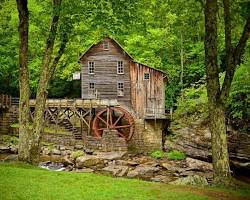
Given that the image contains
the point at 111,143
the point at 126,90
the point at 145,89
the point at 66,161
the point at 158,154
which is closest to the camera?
the point at 66,161

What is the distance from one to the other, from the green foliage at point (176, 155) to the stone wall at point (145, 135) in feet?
11.6

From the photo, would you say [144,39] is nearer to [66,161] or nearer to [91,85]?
[91,85]

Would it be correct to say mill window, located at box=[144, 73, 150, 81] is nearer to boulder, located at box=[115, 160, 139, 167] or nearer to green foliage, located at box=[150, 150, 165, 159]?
green foliage, located at box=[150, 150, 165, 159]

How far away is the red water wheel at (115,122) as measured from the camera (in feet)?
109

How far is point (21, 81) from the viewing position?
1316 cm

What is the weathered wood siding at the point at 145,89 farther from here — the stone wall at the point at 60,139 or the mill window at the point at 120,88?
the stone wall at the point at 60,139

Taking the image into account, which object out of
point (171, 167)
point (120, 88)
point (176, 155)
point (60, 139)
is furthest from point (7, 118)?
point (171, 167)

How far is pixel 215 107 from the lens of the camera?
11.5m

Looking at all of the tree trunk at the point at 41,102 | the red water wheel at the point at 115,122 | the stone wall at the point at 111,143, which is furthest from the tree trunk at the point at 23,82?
the red water wheel at the point at 115,122

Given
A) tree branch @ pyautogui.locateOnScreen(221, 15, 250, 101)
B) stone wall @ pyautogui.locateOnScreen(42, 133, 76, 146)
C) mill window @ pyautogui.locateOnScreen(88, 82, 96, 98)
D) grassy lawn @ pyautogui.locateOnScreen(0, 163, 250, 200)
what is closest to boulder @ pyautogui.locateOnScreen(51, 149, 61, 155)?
stone wall @ pyautogui.locateOnScreen(42, 133, 76, 146)

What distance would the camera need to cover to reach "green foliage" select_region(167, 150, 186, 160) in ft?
91.0

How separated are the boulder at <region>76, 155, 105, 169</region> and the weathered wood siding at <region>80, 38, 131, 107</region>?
9734mm

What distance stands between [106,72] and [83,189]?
2752cm

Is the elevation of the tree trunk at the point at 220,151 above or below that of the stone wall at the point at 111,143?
above
